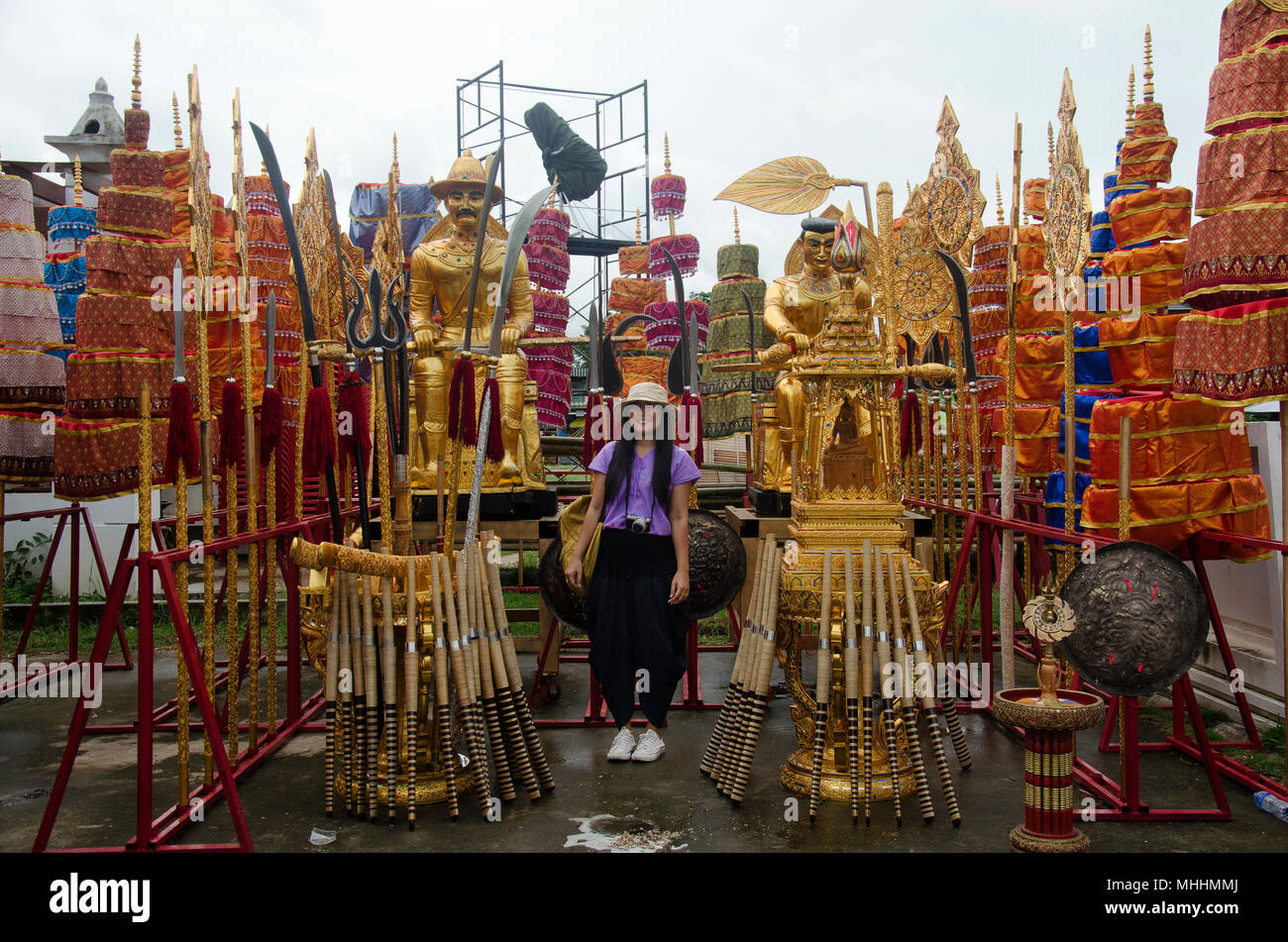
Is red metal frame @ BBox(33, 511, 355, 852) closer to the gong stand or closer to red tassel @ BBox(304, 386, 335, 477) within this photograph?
red tassel @ BBox(304, 386, 335, 477)

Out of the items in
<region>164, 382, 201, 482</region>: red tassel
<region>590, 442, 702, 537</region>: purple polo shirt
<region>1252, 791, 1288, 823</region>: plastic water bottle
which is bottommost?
<region>1252, 791, 1288, 823</region>: plastic water bottle

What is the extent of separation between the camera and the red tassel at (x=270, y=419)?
4492 mm

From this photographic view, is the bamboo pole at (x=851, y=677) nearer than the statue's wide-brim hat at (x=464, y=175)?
Yes

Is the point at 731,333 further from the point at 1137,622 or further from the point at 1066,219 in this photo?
the point at 1137,622

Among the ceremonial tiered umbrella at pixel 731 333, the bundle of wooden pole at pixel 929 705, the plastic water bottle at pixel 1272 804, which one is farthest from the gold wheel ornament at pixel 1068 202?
the ceremonial tiered umbrella at pixel 731 333

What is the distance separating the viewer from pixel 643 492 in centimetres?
463

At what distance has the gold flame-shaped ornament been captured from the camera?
4.70m

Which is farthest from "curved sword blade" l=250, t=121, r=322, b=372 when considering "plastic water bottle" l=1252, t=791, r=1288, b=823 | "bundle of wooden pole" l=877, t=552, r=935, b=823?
"plastic water bottle" l=1252, t=791, r=1288, b=823

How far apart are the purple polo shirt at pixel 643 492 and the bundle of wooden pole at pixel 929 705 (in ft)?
3.79

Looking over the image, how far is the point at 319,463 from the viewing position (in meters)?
4.41

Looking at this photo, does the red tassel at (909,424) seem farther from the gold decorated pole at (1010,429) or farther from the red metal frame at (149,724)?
the red metal frame at (149,724)

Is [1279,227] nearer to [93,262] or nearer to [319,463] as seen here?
[319,463]

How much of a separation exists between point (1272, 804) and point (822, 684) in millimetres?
2003

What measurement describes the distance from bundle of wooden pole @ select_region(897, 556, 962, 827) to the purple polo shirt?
115 centimetres
